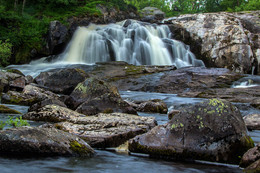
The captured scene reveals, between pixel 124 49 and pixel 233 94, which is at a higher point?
pixel 124 49

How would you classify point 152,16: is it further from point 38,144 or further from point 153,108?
point 38,144

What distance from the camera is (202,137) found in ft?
15.8

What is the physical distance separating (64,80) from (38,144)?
11301 millimetres

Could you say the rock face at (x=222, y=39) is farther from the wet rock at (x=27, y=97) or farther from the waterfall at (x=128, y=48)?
the wet rock at (x=27, y=97)

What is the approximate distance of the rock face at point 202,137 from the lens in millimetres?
4691

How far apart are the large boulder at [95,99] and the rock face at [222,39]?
22.3 m

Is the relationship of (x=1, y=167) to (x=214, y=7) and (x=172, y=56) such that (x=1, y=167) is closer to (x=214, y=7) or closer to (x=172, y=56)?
(x=172, y=56)

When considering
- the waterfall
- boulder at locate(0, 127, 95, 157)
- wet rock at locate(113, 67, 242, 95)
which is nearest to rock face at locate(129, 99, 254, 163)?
boulder at locate(0, 127, 95, 157)

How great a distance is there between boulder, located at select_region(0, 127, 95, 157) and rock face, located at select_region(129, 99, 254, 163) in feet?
3.79

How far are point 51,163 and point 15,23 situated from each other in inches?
1142

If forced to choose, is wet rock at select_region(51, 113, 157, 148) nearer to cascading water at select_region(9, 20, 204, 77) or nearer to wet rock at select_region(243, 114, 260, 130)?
wet rock at select_region(243, 114, 260, 130)

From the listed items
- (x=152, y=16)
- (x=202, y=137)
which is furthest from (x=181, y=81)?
(x=152, y=16)

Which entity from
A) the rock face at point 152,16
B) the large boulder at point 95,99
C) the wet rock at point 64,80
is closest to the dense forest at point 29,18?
the rock face at point 152,16

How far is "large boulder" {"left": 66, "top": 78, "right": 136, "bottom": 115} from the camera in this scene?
343 inches
